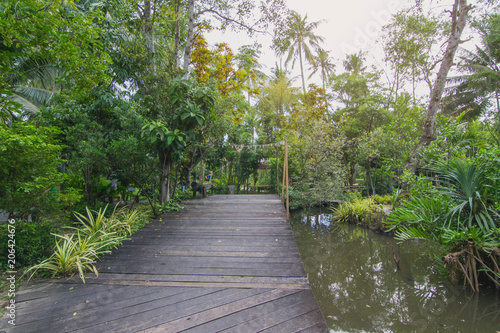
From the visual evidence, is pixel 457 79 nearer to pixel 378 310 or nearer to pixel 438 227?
pixel 438 227

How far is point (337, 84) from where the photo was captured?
48.2ft

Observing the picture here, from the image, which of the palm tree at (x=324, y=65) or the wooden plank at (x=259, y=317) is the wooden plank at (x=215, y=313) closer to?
the wooden plank at (x=259, y=317)

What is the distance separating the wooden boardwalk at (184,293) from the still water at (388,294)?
3.29ft

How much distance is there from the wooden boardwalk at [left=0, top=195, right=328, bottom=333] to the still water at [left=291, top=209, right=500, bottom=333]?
1.00 metres

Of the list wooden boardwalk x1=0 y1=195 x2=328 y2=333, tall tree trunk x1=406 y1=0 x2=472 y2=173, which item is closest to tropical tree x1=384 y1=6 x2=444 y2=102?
tall tree trunk x1=406 y1=0 x2=472 y2=173

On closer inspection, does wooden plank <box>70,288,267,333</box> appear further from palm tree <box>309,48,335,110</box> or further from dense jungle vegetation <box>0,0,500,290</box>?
palm tree <box>309,48,335,110</box>

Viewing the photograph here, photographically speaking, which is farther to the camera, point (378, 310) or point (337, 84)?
point (337, 84)

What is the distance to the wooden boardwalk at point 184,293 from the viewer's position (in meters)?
1.76

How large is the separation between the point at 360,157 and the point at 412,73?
5.12 m

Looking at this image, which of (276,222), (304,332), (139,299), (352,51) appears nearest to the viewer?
(304,332)

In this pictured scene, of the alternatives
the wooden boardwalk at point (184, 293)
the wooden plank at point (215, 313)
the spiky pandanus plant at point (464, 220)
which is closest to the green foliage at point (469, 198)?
the spiky pandanus plant at point (464, 220)

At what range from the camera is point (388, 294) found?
3322mm

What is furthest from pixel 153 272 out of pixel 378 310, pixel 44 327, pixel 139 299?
pixel 378 310

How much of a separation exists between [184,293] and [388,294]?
3002 millimetres
